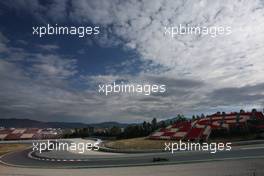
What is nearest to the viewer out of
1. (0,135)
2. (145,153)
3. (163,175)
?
(163,175)

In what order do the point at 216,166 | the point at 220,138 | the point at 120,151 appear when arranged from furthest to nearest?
1. the point at 220,138
2. the point at 120,151
3. the point at 216,166

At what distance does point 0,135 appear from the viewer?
5162 inches

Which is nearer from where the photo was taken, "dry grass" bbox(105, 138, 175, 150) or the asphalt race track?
the asphalt race track

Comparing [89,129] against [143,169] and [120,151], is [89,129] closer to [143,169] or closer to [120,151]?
[120,151]

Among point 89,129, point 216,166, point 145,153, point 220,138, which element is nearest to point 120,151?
point 145,153

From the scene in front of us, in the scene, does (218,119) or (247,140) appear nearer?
(247,140)

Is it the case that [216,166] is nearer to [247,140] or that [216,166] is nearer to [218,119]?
[247,140]

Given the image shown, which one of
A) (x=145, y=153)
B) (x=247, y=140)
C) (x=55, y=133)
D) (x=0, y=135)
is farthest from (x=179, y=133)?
(x=0, y=135)

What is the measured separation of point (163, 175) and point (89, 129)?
106 meters

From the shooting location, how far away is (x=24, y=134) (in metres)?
133

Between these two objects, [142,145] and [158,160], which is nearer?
[158,160]

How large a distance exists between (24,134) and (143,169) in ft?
358

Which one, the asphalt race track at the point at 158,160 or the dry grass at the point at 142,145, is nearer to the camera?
the asphalt race track at the point at 158,160

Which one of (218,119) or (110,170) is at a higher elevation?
(218,119)
